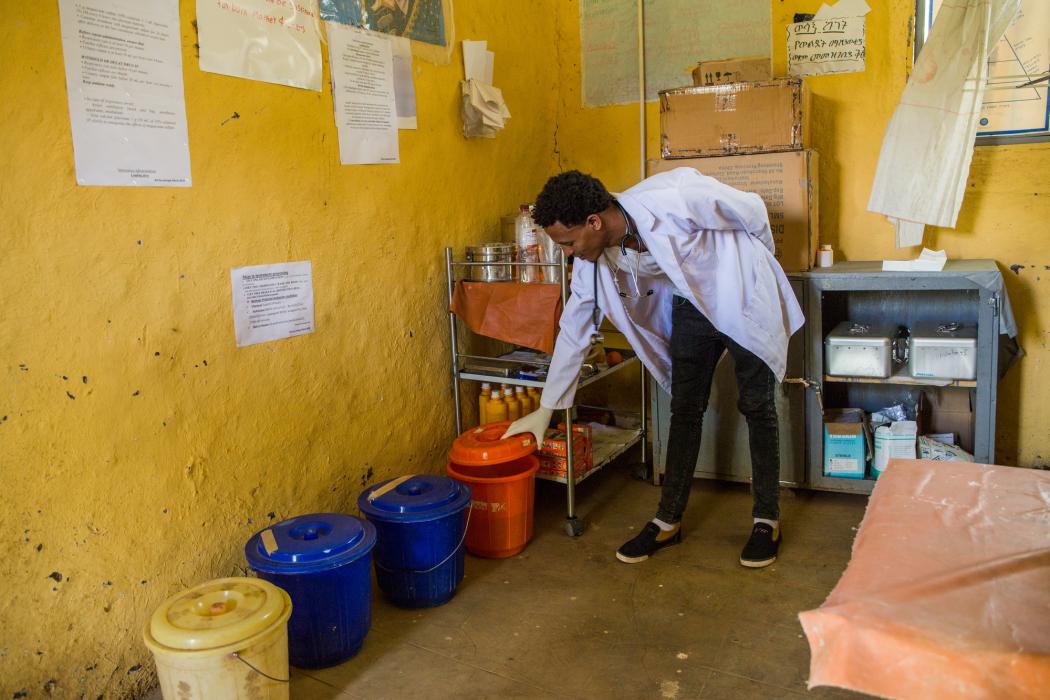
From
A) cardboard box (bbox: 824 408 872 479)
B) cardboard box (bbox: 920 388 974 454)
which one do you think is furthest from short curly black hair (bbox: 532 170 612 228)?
cardboard box (bbox: 920 388 974 454)

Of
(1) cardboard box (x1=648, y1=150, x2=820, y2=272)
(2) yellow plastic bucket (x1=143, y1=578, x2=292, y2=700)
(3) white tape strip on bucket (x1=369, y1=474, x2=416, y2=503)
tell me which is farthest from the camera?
(1) cardboard box (x1=648, y1=150, x2=820, y2=272)

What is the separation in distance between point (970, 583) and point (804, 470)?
80.9 inches

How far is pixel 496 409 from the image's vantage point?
3.03 metres

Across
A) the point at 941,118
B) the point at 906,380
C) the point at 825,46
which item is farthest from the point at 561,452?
the point at 825,46

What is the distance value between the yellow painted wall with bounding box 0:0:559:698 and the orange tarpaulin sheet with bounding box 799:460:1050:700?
65.3 inches

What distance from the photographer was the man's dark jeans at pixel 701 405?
8.36 feet

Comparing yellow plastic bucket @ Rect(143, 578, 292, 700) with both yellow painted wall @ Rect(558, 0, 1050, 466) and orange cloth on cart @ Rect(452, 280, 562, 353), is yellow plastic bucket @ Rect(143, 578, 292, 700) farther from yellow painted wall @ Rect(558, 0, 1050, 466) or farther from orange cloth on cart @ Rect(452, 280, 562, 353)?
yellow painted wall @ Rect(558, 0, 1050, 466)

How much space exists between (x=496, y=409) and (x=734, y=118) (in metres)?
1.39

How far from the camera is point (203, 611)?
1.76 meters

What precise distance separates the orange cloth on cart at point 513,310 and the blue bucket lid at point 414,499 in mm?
617

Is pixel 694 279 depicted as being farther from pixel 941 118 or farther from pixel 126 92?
pixel 126 92

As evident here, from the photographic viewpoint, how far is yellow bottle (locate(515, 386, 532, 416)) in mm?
3059

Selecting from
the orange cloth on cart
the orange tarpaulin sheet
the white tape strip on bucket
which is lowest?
the white tape strip on bucket

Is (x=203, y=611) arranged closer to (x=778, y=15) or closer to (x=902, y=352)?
(x=902, y=352)
